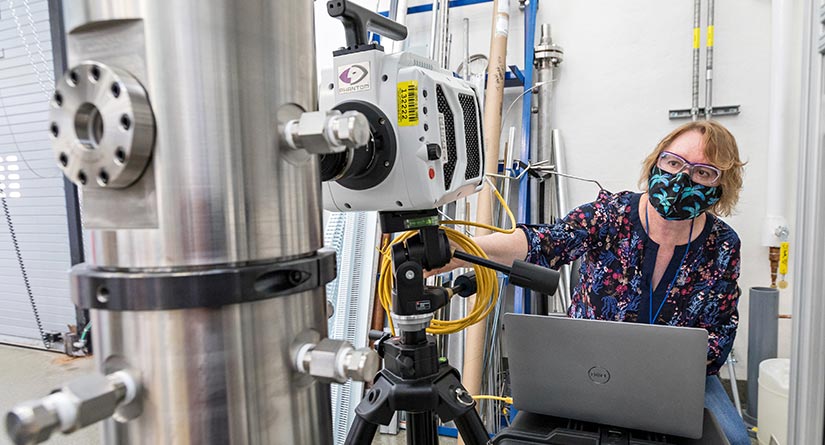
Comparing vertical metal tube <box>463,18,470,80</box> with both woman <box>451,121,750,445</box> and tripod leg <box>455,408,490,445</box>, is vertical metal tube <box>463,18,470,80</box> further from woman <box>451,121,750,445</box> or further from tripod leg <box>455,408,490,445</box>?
tripod leg <box>455,408,490,445</box>

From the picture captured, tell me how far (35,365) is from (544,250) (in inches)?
119

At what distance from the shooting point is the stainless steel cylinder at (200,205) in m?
0.21

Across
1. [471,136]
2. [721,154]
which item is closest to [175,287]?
[471,136]

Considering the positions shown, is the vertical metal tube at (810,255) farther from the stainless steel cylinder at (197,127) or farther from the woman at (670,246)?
the stainless steel cylinder at (197,127)

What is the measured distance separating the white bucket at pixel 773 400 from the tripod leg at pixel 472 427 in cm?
134

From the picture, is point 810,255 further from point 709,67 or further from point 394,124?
point 709,67

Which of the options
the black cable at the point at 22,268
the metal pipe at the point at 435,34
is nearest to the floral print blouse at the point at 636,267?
the metal pipe at the point at 435,34

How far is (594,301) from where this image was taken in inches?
59.9

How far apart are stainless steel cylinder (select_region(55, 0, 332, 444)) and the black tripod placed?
52cm

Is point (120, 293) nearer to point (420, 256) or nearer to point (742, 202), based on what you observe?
point (420, 256)

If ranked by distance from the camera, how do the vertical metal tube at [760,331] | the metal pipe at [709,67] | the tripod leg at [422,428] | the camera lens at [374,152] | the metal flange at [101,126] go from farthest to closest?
the metal pipe at [709,67], the vertical metal tube at [760,331], the tripod leg at [422,428], the camera lens at [374,152], the metal flange at [101,126]

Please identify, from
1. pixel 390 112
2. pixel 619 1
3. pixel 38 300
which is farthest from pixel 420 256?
pixel 38 300

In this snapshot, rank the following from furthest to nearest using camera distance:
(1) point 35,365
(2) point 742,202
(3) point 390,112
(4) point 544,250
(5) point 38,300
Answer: (5) point 38,300 < (1) point 35,365 < (2) point 742,202 < (4) point 544,250 < (3) point 390,112

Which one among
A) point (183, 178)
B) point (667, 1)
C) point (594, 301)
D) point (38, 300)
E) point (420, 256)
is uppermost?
point (667, 1)
